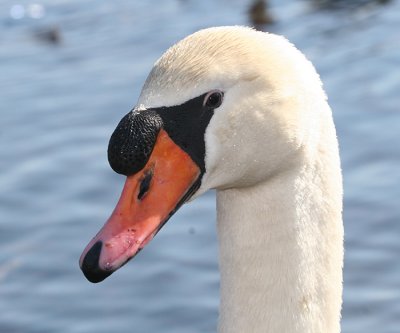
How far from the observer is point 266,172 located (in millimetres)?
4766

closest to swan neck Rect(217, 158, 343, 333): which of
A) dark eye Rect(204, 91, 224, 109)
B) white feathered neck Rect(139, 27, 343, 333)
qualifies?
white feathered neck Rect(139, 27, 343, 333)

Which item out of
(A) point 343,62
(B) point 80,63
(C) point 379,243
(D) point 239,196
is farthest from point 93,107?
(D) point 239,196

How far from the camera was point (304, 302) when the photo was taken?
16.0ft

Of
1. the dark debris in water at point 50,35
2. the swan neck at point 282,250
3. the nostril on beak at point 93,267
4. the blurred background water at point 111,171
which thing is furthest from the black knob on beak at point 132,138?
the dark debris in water at point 50,35

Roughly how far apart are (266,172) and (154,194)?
0.40 m

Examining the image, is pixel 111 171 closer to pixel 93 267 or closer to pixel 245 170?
pixel 245 170

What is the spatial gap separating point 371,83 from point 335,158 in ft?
20.2

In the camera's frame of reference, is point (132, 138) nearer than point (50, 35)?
Yes

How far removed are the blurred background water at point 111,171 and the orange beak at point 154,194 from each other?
3221mm

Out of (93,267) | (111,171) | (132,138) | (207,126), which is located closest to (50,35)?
(111,171)

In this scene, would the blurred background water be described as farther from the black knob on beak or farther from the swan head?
the black knob on beak

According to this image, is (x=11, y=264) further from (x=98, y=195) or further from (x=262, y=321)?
(x=262, y=321)

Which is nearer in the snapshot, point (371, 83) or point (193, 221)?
point (193, 221)

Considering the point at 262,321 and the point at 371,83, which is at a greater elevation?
the point at 371,83
